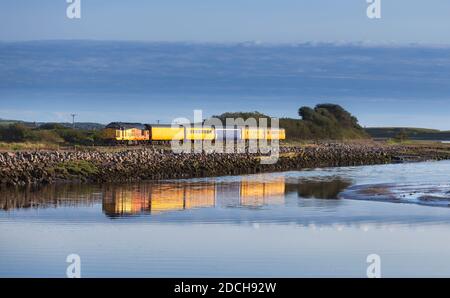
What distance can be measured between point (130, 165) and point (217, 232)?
20.1 metres

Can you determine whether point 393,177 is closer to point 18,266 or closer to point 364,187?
point 364,187

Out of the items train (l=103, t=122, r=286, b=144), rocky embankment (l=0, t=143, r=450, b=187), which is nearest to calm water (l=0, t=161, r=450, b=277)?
rocky embankment (l=0, t=143, r=450, b=187)

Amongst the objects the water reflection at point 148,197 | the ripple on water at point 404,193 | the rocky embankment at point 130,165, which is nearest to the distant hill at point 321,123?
the rocky embankment at point 130,165

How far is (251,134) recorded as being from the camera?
80.6m

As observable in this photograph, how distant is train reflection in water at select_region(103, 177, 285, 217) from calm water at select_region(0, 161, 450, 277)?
0.04 metres

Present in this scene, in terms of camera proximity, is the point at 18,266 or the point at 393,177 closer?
the point at 18,266

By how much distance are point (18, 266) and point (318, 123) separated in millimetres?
87338

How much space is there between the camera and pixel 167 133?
72562mm

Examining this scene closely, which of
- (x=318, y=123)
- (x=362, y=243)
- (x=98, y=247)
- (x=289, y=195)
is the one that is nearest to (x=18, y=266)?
(x=98, y=247)

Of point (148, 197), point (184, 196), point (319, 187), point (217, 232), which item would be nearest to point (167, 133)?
point (319, 187)

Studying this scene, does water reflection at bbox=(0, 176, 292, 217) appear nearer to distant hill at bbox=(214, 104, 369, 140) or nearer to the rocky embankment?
the rocky embankment

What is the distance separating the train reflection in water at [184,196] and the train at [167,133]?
26.9 meters

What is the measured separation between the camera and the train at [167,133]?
6894 cm

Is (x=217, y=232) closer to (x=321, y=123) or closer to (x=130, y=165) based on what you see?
(x=130, y=165)
